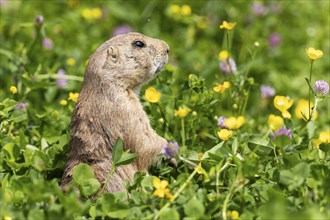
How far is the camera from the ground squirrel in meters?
3.48

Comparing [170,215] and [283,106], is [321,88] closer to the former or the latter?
[283,106]

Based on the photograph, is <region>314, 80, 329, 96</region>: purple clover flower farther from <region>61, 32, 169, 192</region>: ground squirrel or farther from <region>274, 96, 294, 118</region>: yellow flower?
<region>61, 32, 169, 192</region>: ground squirrel

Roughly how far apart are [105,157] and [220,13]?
3368mm

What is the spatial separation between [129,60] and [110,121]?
45cm

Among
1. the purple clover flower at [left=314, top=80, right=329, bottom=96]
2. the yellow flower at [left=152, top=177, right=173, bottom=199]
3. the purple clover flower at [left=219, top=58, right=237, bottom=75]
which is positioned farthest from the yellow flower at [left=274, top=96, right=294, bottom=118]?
the purple clover flower at [left=219, top=58, right=237, bottom=75]

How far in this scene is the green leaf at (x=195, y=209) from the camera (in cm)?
286

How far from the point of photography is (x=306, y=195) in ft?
9.86

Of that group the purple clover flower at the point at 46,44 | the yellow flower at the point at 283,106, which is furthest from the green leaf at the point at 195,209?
the purple clover flower at the point at 46,44

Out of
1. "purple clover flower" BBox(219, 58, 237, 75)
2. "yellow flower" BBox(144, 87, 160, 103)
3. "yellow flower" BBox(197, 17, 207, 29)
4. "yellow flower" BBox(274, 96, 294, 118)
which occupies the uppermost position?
"yellow flower" BBox(274, 96, 294, 118)

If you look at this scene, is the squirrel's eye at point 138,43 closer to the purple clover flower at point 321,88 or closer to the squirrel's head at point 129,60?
the squirrel's head at point 129,60

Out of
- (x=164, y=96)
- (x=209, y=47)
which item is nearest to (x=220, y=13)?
(x=209, y=47)

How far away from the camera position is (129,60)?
12.6ft

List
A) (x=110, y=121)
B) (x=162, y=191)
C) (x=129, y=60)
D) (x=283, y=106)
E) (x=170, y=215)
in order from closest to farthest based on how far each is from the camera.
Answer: (x=170, y=215) → (x=162, y=191) → (x=283, y=106) → (x=110, y=121) → (x=129, y=60)

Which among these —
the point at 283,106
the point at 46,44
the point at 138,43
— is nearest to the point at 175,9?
the point at 46,44
